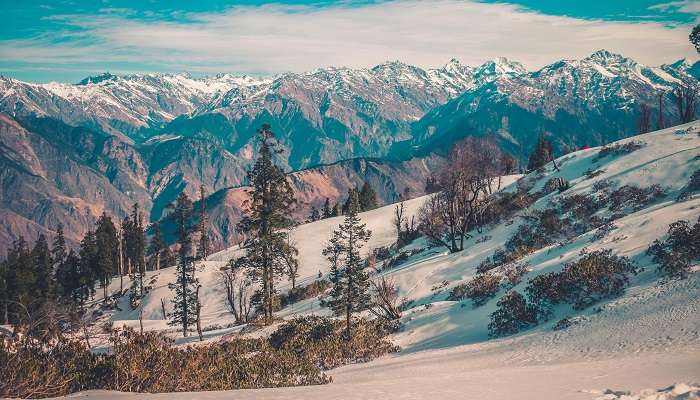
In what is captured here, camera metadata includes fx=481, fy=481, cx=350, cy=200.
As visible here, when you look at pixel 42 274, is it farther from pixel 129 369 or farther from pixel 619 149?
pixel 619 149

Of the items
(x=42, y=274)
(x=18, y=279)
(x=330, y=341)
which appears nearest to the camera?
(x=330, y=341)

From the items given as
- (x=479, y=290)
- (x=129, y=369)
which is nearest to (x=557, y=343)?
(x=479, y=290)

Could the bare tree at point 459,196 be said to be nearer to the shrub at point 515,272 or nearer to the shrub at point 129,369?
the shrub at point 515,272

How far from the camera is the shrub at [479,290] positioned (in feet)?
86.7

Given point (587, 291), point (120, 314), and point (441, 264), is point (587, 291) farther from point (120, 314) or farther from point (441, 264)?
point (120, 314)

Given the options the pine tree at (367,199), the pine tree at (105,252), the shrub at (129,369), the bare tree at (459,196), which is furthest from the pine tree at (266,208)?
the pine tree at (367,199)

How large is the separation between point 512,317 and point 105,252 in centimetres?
7424

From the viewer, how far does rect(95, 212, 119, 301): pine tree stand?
7781 cm

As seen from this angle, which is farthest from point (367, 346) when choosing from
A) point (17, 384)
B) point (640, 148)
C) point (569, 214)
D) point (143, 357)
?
point (640, 148)

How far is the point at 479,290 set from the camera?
2733cm

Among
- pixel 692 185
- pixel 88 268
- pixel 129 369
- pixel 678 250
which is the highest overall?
pixel 692 185

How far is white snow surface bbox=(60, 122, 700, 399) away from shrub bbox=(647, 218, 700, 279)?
50 cm

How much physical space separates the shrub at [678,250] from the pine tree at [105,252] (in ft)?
241

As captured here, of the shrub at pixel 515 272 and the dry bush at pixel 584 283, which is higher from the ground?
the dry bush at pixel 584 283
